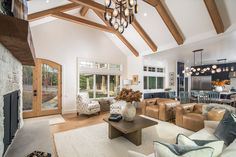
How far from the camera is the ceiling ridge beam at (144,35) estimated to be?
17.1ft

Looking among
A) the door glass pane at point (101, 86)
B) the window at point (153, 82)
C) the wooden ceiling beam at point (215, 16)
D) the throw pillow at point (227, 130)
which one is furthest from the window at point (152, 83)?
the throw pillow at point (227, 130)

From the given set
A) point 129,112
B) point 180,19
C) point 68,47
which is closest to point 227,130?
point 129,112

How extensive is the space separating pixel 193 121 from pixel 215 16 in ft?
9.80

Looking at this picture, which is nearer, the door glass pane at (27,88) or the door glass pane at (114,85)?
the door glass pane at (27,88)

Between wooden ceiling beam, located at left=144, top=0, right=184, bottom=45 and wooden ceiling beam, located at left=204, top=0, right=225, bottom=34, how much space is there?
112 cm

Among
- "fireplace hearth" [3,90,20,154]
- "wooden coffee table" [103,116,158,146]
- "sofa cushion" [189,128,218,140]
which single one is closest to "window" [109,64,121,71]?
"wooden coffee table" [103,116,158,146]

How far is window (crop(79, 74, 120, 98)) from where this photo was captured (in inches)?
246

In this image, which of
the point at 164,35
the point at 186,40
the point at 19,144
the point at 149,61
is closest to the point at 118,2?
the point at 164,35

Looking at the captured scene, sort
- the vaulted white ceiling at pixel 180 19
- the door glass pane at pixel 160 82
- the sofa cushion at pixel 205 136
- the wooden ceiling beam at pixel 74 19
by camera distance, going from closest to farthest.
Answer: the sofa cushion at pixel 205 136
the vaulted white ceiling at pixel 180 19
the wooden ceiling beam at pixel 74 19
the door glass pane at pixel 160 82

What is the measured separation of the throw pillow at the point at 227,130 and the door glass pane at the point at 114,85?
17.5ft

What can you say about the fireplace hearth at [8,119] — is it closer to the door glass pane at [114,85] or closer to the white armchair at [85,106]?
the white armchair at [85,106]

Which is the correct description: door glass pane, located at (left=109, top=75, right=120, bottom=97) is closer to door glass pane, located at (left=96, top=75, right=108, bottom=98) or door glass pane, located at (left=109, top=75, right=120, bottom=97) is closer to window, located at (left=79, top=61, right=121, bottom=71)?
door glass pane, located at (left=96, top=75, right=108, bottom=98)

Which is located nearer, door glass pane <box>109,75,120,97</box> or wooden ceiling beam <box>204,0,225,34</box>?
wooden ceiling beam <box>204,0,225,34</box>

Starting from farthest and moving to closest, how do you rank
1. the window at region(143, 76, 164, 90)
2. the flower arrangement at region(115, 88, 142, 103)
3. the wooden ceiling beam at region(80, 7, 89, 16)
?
the window at region(143, 76, 164, 90), the wooden ceiling beam at region(80, 7, 89, 16), the flower arrangement at region(115, 88, 142, 103)
